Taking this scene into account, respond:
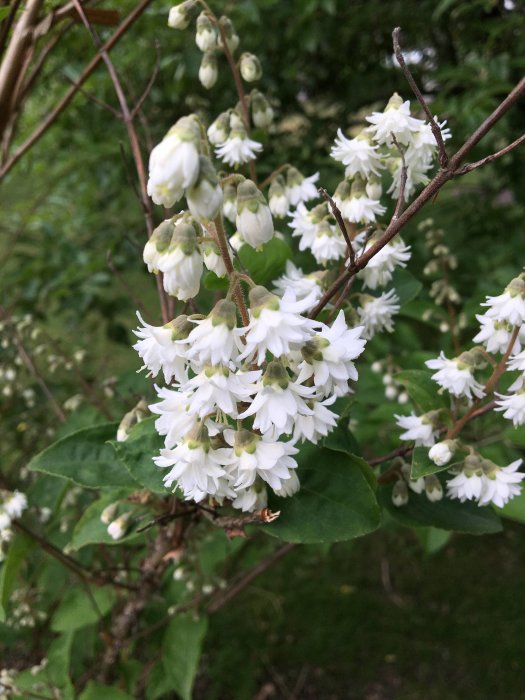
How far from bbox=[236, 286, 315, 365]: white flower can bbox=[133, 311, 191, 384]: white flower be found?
72mm

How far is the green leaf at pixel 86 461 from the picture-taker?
2.82ft

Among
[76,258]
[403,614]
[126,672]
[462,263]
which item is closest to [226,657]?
[403,614]

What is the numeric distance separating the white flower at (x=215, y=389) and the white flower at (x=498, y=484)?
0.37 meters

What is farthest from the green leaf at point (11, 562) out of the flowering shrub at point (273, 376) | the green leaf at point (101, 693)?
the green leaf at point (101, 693)

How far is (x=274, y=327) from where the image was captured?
1.85ft

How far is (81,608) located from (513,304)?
103 cm

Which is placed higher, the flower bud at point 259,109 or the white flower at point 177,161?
the white flower at point 177,161

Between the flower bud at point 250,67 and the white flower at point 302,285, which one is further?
the flower bud at point 250,67

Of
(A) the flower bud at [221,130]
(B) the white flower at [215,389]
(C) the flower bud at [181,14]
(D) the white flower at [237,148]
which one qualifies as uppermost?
(C) the flower bud at [181,14]

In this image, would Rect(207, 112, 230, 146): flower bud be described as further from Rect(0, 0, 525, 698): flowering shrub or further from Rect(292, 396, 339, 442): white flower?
Rect(292, 396, 339, 442): white flower

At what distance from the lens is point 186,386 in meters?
0.60

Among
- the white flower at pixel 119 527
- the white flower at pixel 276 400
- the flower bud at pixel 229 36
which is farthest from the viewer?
the flower bud at pixel 229 36

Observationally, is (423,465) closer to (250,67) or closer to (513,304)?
(513,304)

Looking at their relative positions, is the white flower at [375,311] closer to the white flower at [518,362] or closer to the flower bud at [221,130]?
the white flower at [518,362]
